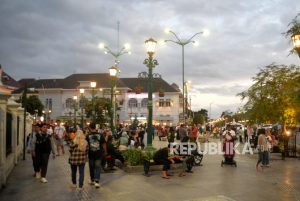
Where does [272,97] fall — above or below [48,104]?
below

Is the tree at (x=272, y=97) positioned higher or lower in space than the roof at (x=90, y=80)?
lower

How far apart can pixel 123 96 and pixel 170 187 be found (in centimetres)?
7415

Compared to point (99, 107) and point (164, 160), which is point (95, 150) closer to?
point (164, 160)

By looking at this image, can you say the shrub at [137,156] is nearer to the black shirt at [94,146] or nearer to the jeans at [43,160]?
the jeans at [43,160]

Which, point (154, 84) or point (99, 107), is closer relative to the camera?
point (99, 107)

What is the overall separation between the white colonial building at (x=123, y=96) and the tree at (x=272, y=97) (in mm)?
58688

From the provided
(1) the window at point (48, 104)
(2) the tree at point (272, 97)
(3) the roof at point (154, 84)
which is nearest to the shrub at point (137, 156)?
(2) the tree at point (272, 97)

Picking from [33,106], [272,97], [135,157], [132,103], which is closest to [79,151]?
[135,157]

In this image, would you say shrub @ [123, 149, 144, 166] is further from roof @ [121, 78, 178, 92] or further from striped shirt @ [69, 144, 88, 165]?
roof @ [121, 78, 178, 92]

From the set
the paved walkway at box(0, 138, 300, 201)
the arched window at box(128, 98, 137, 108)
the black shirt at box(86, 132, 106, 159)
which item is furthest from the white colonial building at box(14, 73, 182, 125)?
the black shirt at box(86, 132, 106, 159)

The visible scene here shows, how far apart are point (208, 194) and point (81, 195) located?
3.34 metres

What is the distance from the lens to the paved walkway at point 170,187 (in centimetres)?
1016

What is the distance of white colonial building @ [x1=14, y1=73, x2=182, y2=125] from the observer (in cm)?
8660

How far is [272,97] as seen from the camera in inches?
963
